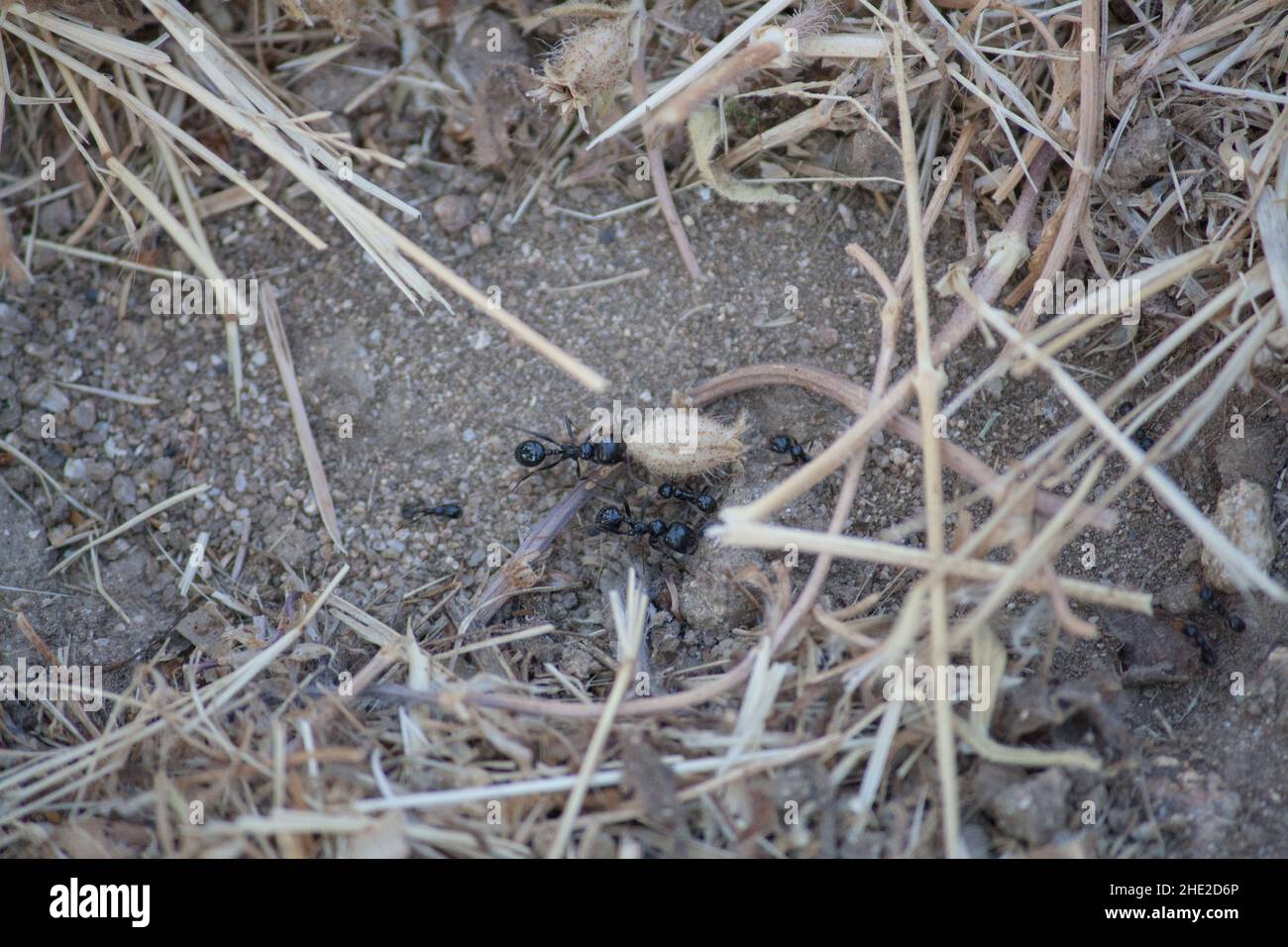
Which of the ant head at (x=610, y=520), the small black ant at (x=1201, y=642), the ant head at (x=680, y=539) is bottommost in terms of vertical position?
the small black ant at (x=1201, y=642)

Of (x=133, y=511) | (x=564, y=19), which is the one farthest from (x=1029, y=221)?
(x=133, y=511)

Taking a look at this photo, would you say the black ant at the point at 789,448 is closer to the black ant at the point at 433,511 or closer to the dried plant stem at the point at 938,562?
the dried plant stem at the point at 938,562

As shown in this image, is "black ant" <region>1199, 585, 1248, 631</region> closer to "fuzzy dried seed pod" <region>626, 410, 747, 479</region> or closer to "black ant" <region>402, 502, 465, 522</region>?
"fuzzy dried seed pod" <region>626, 410, 747, 479</region>

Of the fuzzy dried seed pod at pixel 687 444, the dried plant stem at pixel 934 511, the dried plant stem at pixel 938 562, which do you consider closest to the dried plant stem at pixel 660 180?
the fuzzy dried seed pod at pixel 687 444

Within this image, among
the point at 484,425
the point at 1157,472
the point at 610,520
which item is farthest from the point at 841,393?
the point at 484,425

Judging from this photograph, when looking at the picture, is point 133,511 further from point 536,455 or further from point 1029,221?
point 1029,221
